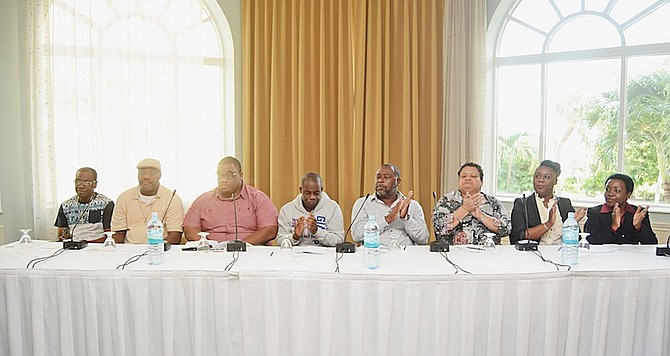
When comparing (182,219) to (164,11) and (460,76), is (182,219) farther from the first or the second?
(460,76)

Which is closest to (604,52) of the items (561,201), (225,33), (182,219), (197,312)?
(561,201)

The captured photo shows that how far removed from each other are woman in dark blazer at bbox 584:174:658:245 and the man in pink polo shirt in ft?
7.07

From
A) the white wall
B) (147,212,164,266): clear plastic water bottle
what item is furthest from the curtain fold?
the white wall

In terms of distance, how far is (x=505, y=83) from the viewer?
5152mm

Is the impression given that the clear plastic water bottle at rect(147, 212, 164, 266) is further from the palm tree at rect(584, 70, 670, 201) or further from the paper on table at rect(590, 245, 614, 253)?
the palm tree at rect(584, 70, 670, 201)

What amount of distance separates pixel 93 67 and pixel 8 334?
2.87m

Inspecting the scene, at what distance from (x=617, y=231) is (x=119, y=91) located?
13.4ft

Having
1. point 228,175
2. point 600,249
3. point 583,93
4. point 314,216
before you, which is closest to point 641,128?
point 583,93

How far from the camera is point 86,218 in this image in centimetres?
362

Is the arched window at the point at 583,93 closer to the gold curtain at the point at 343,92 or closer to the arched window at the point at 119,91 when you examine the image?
the gold curtain at the point at 343,92

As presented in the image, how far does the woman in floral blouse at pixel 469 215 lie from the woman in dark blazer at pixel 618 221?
2.06ft

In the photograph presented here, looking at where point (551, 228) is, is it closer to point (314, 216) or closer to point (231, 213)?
point (314, 216)

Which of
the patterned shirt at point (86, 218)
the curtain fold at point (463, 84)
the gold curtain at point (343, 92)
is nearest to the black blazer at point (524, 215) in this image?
the curtain fold at point (463, 84)

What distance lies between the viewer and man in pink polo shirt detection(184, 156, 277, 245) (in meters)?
3.57
